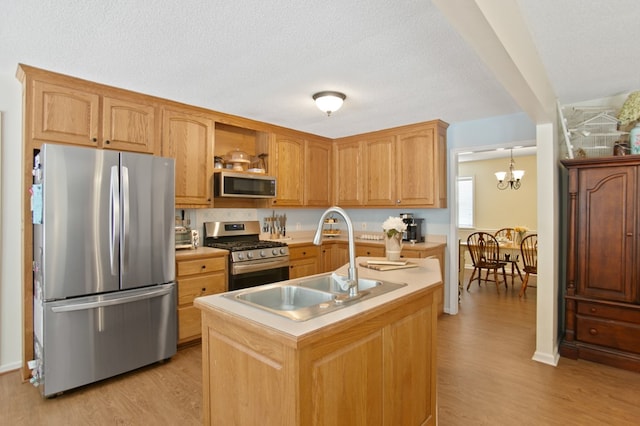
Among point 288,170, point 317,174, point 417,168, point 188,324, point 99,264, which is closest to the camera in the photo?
point 99,264

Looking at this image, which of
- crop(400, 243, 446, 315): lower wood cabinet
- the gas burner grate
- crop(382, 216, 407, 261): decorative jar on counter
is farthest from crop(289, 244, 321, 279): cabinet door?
crop(382, 216, 407, 261): decorative jar on counter

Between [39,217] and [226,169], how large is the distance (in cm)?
181

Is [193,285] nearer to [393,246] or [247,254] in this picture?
[247,254]

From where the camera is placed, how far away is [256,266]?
12.1ft

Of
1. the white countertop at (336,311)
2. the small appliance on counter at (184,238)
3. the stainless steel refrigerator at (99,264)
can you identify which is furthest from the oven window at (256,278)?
the white countertop at (336,311)

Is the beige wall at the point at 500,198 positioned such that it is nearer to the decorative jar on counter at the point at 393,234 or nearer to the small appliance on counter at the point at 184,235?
the decorative jar on counter at the point at 393,234

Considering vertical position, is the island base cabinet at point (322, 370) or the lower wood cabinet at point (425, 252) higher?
the lower wood cabinet at point (425, 252)

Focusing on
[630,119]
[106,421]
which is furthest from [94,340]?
[630,119]

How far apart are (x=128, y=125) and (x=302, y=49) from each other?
1.81 metres

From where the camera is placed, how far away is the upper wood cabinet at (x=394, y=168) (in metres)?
4.08

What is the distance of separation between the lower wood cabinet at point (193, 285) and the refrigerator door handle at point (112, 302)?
23 cm

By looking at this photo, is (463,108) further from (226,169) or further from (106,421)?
(106,421)

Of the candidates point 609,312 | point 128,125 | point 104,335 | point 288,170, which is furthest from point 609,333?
point 128,125

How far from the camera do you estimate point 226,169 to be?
3.87m
